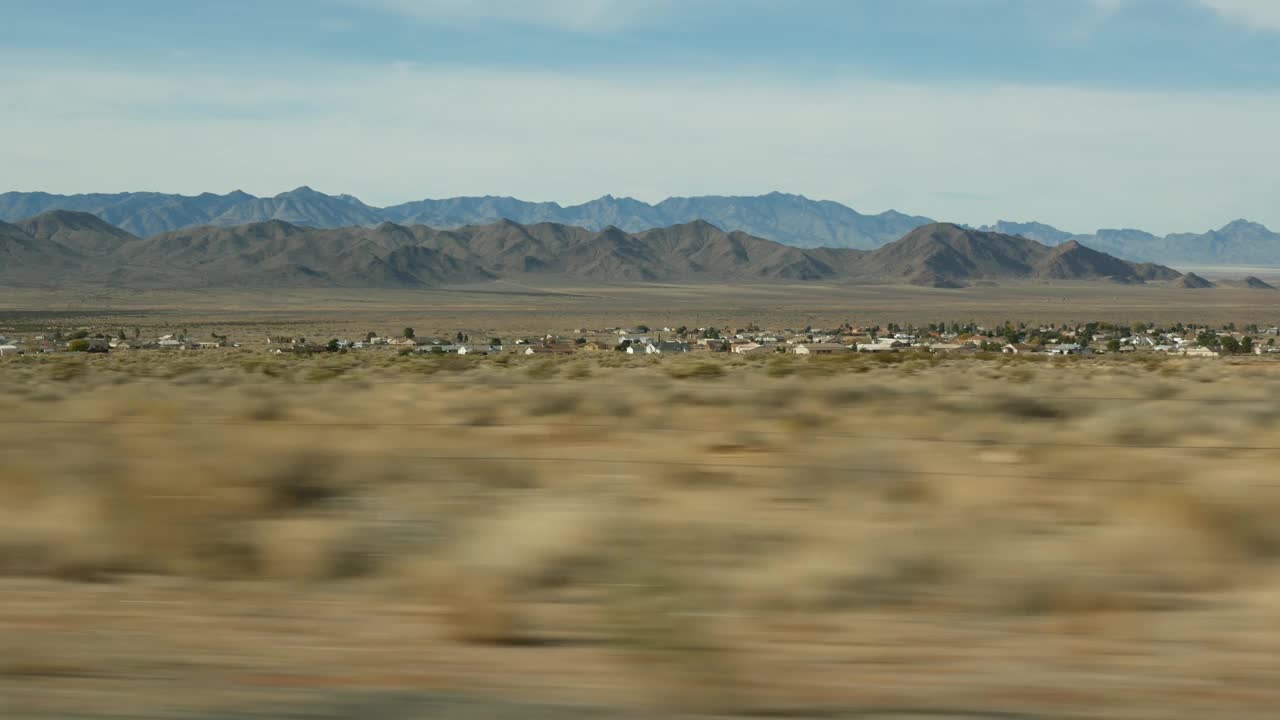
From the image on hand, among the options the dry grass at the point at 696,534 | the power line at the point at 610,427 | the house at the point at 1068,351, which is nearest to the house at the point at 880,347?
the house at the point at 1068,351

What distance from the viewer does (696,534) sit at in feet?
24.0

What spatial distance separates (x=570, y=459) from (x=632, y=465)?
2.08ft

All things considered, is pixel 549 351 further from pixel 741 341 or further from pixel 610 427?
pixel 610 427

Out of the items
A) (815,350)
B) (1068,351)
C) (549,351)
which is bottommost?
(549,351)

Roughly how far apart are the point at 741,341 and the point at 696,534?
261ft

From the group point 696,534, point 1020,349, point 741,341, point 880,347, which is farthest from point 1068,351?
point 696,534

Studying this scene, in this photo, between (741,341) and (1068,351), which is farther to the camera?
(741,341)

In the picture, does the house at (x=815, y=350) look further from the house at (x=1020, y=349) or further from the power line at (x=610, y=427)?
the power line at (x=610, y=427)

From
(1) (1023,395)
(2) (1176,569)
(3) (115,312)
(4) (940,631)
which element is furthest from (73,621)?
(3) (115,312)

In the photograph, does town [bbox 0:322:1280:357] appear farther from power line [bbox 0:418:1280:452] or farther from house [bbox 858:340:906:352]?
power line [bbox 0:418:1280:452]

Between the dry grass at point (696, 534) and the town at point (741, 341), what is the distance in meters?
50.4

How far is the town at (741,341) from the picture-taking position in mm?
66062

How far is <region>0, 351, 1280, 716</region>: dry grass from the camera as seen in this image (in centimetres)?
564

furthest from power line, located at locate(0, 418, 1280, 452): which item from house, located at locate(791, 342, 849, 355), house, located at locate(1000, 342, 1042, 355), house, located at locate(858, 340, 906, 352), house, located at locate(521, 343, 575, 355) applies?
house, located at locate(858, 340, 906, 352)
